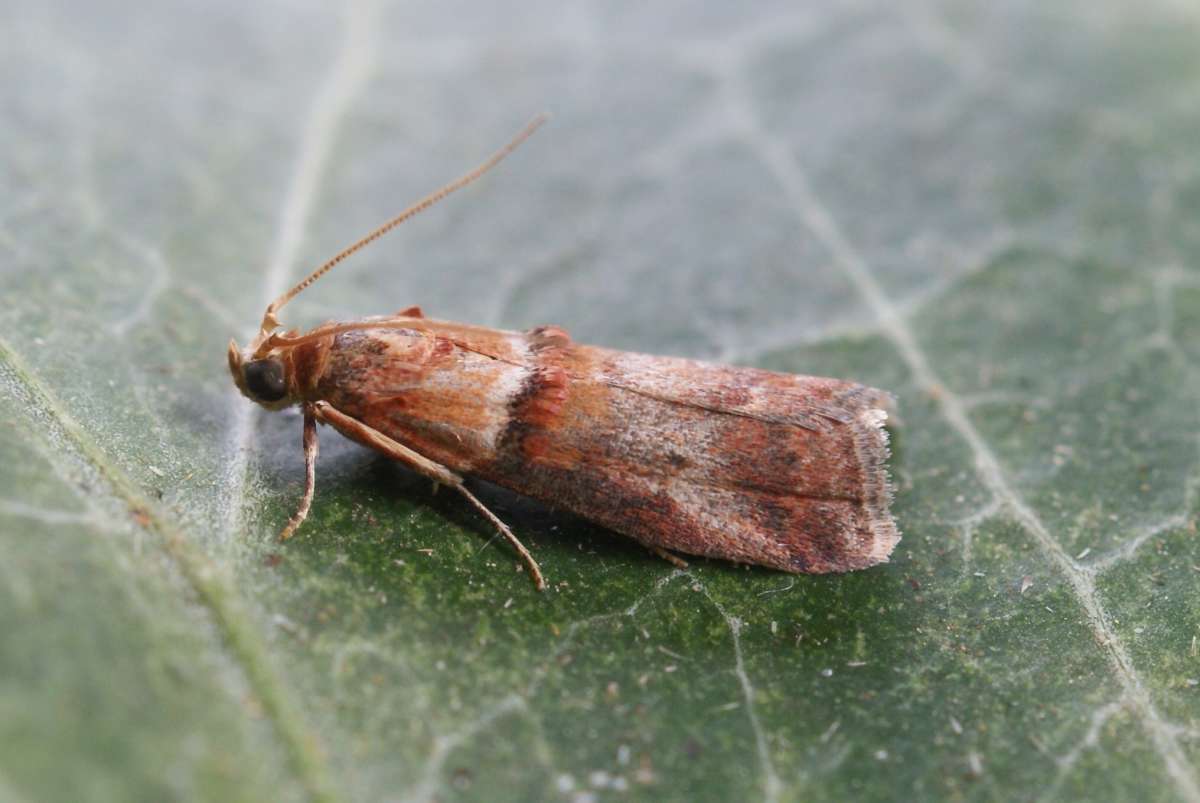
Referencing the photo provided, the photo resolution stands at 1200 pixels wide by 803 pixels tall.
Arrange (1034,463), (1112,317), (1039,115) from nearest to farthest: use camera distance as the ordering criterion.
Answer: (1034,463) → (1112,317) → (1039,115)

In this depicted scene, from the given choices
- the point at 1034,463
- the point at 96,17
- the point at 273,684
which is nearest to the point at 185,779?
the point at 273,684

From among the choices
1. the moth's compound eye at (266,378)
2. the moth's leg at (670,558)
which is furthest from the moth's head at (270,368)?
the moth's leg at (670,558)

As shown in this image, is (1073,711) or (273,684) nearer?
(273,684)

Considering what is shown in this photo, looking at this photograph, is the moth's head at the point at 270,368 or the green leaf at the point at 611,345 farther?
the moth's head at the point at 270,368

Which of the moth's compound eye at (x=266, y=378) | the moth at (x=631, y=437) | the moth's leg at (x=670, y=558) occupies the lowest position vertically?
the moth's leg at (x=670, y=558)

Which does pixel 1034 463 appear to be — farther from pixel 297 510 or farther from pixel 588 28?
pixel 588 28

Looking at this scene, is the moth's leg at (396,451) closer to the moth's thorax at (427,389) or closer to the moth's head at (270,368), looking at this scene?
the moth's thorax at (427,389)

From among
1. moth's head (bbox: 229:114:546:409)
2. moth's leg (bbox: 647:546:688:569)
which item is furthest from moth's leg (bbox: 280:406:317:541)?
moth's leg (bbox: 647:546:688:569)

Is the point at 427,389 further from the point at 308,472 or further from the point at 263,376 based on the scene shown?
the point at 263,376
